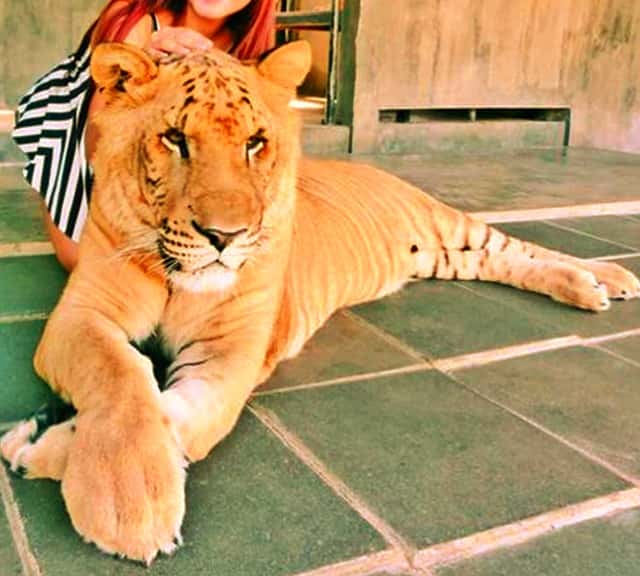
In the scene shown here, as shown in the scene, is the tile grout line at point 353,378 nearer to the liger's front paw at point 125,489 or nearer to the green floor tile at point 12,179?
the liger's front paw at point 125,489

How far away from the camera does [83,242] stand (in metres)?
1.78

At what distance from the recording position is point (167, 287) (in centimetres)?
174

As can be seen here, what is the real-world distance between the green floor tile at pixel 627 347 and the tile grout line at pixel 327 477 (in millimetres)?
954

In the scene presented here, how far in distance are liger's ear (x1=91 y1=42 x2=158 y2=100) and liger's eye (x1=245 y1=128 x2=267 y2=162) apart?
0.69ft

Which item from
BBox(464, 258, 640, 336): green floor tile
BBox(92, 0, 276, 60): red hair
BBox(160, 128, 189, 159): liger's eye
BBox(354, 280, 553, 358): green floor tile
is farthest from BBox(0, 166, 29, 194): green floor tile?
Answer: BBox(160, 128, 189, 159): liger's eye

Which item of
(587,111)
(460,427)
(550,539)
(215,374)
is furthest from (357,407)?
(587,111)

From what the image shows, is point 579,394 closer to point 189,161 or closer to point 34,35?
point 189,161

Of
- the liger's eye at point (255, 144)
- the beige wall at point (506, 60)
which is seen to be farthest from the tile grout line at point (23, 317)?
the beige wall at point (506, 60)

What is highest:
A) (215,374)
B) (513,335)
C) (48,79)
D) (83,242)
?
(48,79)

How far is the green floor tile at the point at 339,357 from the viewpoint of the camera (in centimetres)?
191

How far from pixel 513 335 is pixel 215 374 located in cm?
96

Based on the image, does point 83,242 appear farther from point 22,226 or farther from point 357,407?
point 22,226

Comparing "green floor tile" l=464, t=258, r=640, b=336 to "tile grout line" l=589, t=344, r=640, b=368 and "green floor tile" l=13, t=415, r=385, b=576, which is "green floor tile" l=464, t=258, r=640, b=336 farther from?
"green floor tile" l=13, t=415, r=385, b=576

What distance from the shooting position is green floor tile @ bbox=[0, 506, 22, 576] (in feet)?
3.76
